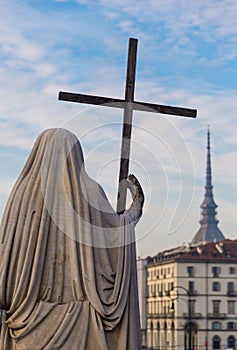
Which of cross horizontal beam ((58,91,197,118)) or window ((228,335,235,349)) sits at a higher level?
window ((228,335,235,349))

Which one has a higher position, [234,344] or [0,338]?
[234,344]

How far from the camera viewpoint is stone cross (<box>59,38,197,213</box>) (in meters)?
12.5

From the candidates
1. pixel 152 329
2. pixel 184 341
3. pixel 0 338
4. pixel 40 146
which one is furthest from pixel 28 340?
pixel 152 329

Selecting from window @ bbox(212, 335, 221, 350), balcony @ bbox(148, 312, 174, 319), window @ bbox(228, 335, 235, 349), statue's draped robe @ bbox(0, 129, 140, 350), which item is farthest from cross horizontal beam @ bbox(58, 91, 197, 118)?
window @ bbox(228, 335, 235, 349)

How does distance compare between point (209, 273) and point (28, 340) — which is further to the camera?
point (209, 273)

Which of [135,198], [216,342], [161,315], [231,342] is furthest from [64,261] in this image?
[161,315]

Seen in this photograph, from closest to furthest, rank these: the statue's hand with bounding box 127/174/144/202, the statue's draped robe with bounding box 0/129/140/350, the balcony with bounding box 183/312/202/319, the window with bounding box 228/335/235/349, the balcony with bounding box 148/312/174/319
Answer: the statue's draped robe with bounding box 0/129/140/350, the statue's hand with bounding box 127/174/144/202, the balcony with bounding box 183/312/202/319, the window with bounding box 228/335/235/349, the balcony with bounding box 148/312/174/319

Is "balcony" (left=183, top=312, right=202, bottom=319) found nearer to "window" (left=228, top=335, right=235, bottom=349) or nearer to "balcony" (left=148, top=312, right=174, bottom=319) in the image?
"balcony" (left=148, top=312, right=174, bottom=319)

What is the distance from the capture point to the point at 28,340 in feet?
36.0

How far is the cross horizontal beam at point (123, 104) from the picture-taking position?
42.1 ft

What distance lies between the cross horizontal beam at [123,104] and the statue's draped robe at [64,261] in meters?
1.16

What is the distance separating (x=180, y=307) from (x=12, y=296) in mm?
113867

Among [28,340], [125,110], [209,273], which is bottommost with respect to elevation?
[28,340]

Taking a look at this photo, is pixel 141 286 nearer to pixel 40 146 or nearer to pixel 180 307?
pixel 180 307
